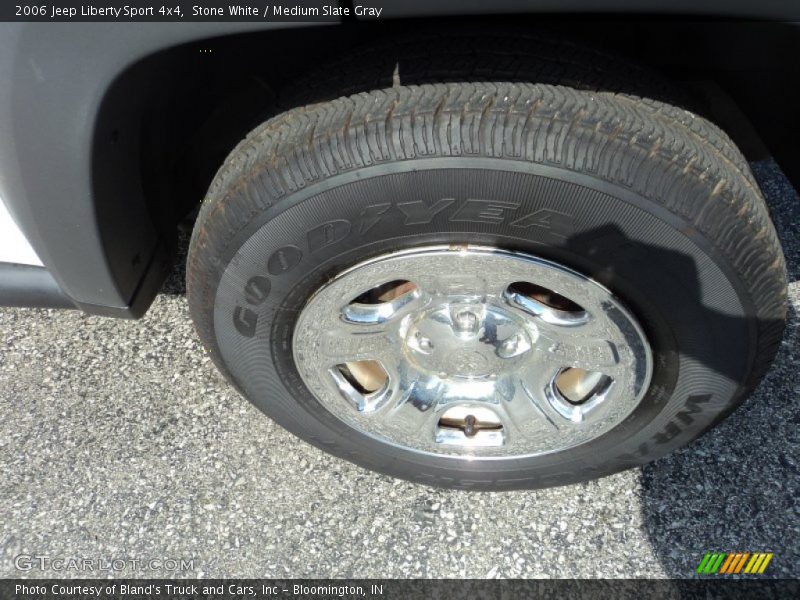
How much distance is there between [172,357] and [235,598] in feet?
2.67

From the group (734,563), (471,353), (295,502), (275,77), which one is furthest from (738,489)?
(275,77)

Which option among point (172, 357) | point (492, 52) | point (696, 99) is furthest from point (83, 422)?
point (696, 99)

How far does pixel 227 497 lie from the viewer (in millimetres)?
2037

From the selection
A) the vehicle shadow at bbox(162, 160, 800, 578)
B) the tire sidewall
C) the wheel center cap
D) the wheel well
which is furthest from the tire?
the vehicle shadow at bbox(162, 160, 800, 578)

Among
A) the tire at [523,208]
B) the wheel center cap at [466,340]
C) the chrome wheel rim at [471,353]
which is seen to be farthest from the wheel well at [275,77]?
the wheel center cap at [466,340]

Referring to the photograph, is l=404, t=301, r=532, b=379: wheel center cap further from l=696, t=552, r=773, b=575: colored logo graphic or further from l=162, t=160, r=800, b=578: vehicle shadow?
l=696, t=552, r=773, b=575: colored logo graphic

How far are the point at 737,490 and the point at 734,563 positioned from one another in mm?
211

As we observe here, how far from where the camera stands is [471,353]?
1.83m

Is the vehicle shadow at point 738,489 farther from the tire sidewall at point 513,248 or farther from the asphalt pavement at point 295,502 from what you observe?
the tire sidewall at point 513,248

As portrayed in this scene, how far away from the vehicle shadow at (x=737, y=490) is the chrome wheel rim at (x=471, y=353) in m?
0.37

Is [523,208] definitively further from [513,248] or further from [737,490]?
[737,490]

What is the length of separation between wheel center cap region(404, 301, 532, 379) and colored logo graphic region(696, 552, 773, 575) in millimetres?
718

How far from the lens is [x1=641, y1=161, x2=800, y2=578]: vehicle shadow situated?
191 centimetres

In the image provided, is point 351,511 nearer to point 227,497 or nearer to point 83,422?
point 227,497
